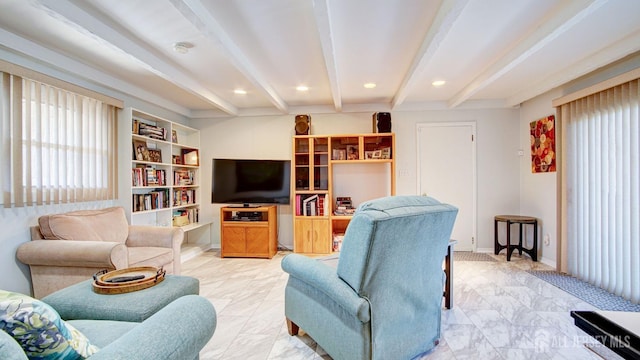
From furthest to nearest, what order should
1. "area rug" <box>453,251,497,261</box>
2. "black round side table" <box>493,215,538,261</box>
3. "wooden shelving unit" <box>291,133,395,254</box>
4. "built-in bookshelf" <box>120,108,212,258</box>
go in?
1. "wooden shelving unit" <box>291,133,395,254</box>
2. "area rug" <box>453,251,497,261</box>
3. "black round side table" <box>493,215,538,261</box>
4. "built-in bookshelf" <box>120,108,212,258</box>

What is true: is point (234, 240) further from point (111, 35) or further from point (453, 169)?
point (453, 169)

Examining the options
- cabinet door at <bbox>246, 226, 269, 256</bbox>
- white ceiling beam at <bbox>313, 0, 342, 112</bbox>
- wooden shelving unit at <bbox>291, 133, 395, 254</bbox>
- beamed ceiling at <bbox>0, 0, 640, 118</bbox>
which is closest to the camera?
white ceiling beam at <bbox>313, 0, 342, 112</bbox>

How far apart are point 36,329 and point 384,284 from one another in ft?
4.32

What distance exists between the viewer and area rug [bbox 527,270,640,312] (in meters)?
2.46

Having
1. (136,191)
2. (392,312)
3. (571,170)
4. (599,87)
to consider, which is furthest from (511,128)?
(136,191)

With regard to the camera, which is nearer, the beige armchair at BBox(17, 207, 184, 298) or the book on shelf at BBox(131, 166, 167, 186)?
the beige armchair at BBox(17, 207, 184, 298)

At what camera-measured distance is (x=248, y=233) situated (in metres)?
4.11

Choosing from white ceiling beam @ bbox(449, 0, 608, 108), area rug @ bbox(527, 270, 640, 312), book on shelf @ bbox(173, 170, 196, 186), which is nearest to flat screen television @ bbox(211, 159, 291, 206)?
book on shelf @ bbox(173, 170, 196, 186)

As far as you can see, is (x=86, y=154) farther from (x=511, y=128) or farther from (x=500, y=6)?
(x=511, y=128)

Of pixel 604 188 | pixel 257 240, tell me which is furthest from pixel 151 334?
pixel 604 188

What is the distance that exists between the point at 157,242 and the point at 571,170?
4594mm

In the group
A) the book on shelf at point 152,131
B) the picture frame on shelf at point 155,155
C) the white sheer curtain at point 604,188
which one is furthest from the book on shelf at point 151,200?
the white sheer curtain at point 604,188

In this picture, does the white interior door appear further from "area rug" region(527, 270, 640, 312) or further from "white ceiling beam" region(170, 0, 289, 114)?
"white ceiling beam" region(170, 0, 289, 114)

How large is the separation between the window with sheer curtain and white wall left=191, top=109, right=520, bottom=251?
1.63 meters
